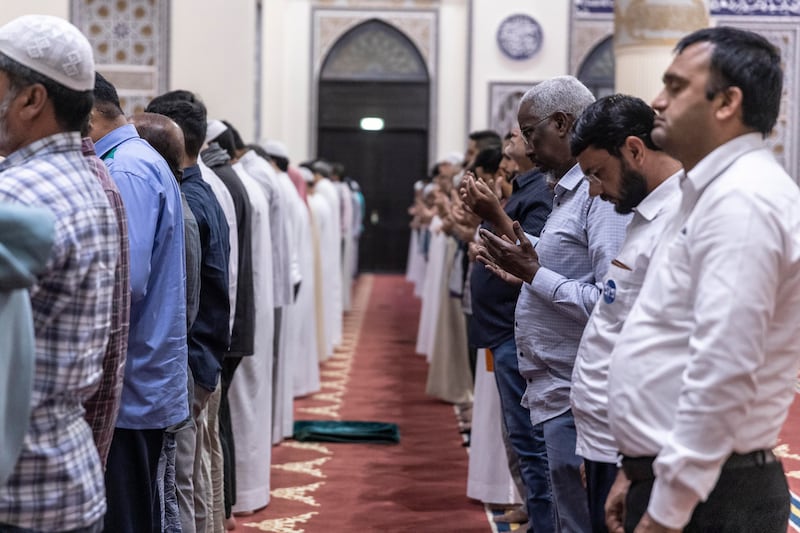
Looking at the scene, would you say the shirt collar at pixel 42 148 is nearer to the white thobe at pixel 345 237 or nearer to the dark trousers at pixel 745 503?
the dark trousers at pixel 745 503

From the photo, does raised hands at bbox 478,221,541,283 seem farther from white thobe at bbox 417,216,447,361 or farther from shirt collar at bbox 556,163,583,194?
white thobe at bbox 417,216,447,361

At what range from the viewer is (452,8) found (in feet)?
54.7

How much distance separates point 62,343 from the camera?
1.92m

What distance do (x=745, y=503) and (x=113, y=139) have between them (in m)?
1.73

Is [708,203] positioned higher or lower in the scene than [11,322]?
Answer: higher

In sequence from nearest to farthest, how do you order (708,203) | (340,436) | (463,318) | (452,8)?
(708,203), (340,436), (463,318), (452,8)

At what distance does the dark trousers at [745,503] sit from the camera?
6.75ft

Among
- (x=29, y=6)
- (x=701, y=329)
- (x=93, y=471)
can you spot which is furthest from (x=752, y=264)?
(x=29, y=6)

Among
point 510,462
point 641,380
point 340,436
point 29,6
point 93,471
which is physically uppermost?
point 29,6

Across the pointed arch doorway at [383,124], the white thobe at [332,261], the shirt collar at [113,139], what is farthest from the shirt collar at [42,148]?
the pointed arch doorway at [383,124]

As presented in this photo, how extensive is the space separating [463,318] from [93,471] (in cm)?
579

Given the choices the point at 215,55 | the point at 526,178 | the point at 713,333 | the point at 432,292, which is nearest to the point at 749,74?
the point at 713,333

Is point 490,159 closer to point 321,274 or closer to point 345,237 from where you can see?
point 321,274

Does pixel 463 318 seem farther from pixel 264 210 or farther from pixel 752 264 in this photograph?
pixel 752 264
